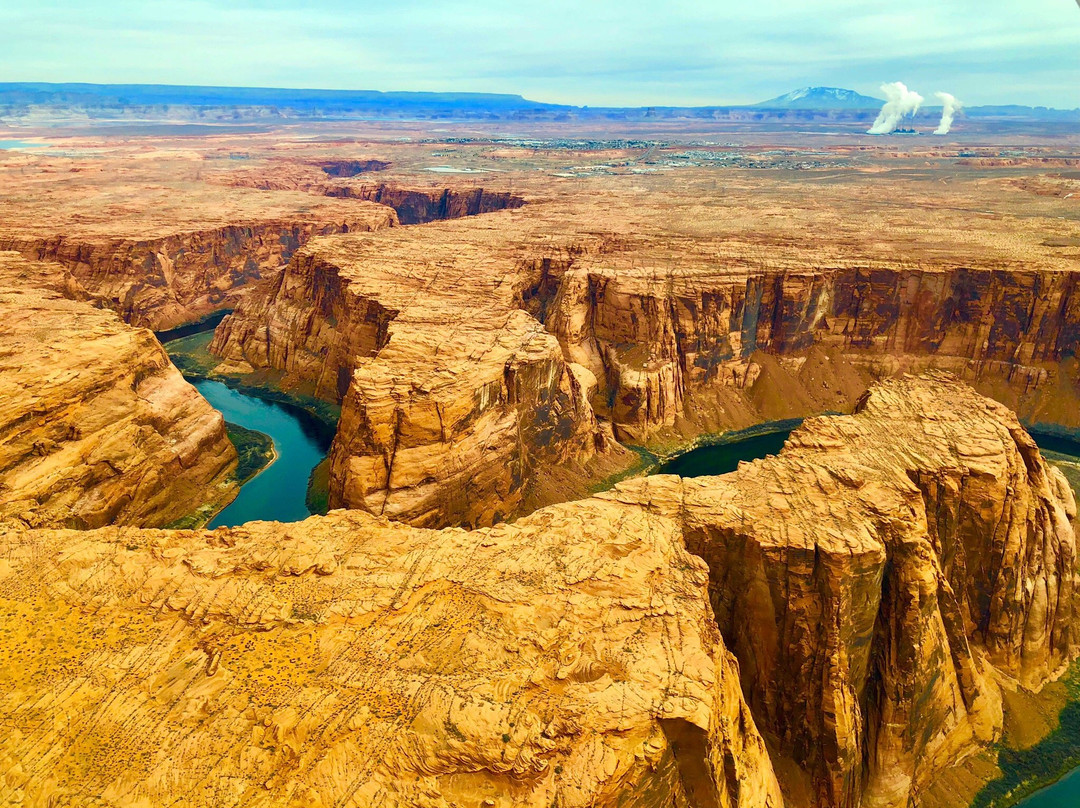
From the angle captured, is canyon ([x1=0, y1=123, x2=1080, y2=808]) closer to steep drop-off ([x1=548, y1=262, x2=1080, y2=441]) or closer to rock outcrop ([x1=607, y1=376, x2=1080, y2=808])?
rock outcrop ([x1=607, y1=376, x2=1080, y2=808])

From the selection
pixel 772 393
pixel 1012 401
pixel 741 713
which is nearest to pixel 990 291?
pixel 1012 401

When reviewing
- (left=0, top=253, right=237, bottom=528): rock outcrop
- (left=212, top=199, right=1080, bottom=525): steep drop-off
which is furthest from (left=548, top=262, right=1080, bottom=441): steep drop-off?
(left=0, top=253, right=237, bottom=528): rock outcrop

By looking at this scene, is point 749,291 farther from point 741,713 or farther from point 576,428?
point 741,713

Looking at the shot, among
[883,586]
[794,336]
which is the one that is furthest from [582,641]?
[794,336]

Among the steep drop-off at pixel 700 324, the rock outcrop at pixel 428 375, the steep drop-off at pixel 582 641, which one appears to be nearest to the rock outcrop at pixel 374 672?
the steep drop-off at pixel 582 641

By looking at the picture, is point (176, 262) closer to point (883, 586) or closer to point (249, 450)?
point (249, 450)

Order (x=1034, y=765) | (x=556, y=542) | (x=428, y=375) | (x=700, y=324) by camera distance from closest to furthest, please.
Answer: (x=556, y=542), (x=1034, y=765), (x=428, y=375), (x=700, y=324)

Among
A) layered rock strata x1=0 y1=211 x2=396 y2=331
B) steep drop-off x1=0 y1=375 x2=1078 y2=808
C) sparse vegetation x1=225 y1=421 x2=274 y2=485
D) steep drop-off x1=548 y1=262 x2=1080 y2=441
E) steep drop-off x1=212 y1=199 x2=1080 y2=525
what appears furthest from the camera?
layered rock strata x1=0 y1=211 x2=396 y2=331
